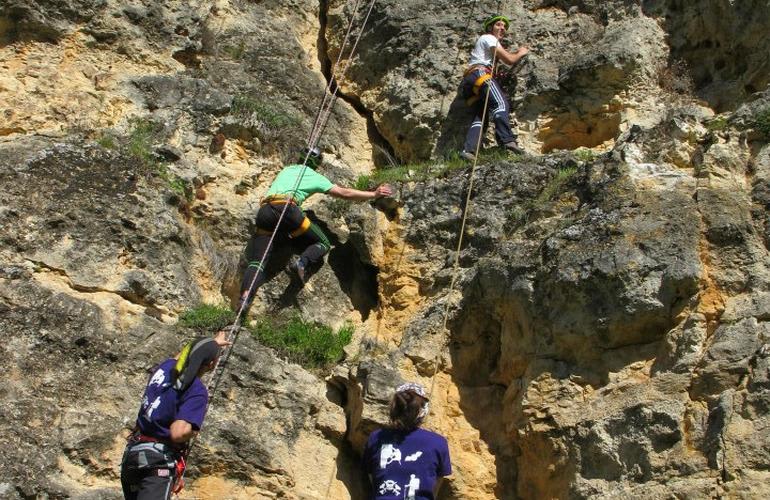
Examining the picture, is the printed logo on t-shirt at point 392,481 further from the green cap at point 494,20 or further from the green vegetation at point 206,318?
the green cap at point 494,20

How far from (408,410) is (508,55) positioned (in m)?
5.88

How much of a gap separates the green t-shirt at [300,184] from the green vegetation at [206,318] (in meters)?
1.37

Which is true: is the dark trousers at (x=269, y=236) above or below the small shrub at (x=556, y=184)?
below

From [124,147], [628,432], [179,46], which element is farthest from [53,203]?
[628,432]

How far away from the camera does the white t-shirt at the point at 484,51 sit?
11.6 metres

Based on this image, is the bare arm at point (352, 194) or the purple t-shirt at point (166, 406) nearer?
the purple t-shirt at point (166, 406)

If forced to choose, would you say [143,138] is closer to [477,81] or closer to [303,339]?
[303,339]

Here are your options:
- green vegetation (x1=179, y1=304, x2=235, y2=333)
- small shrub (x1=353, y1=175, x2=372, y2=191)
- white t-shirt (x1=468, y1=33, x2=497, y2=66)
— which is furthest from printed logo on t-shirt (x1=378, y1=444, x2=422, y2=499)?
white t-shirt (x1=468, y1=33, x2=497, y2=66)

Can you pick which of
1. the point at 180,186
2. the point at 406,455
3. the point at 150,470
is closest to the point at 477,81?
the point at 180,186

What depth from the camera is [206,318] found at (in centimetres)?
930

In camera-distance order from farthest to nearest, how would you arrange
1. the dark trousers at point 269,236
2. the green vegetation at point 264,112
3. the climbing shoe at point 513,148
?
the green vegetation at point 264,112
the climbing shoe at point 513,148
the dark trousers at point 269,236

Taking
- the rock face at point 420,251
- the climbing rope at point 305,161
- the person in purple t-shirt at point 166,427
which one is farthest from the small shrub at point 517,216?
the person in purple t-shirt at point 166,427

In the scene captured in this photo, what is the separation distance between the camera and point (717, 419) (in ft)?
23.9

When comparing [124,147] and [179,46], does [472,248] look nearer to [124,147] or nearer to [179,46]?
[124,147]
